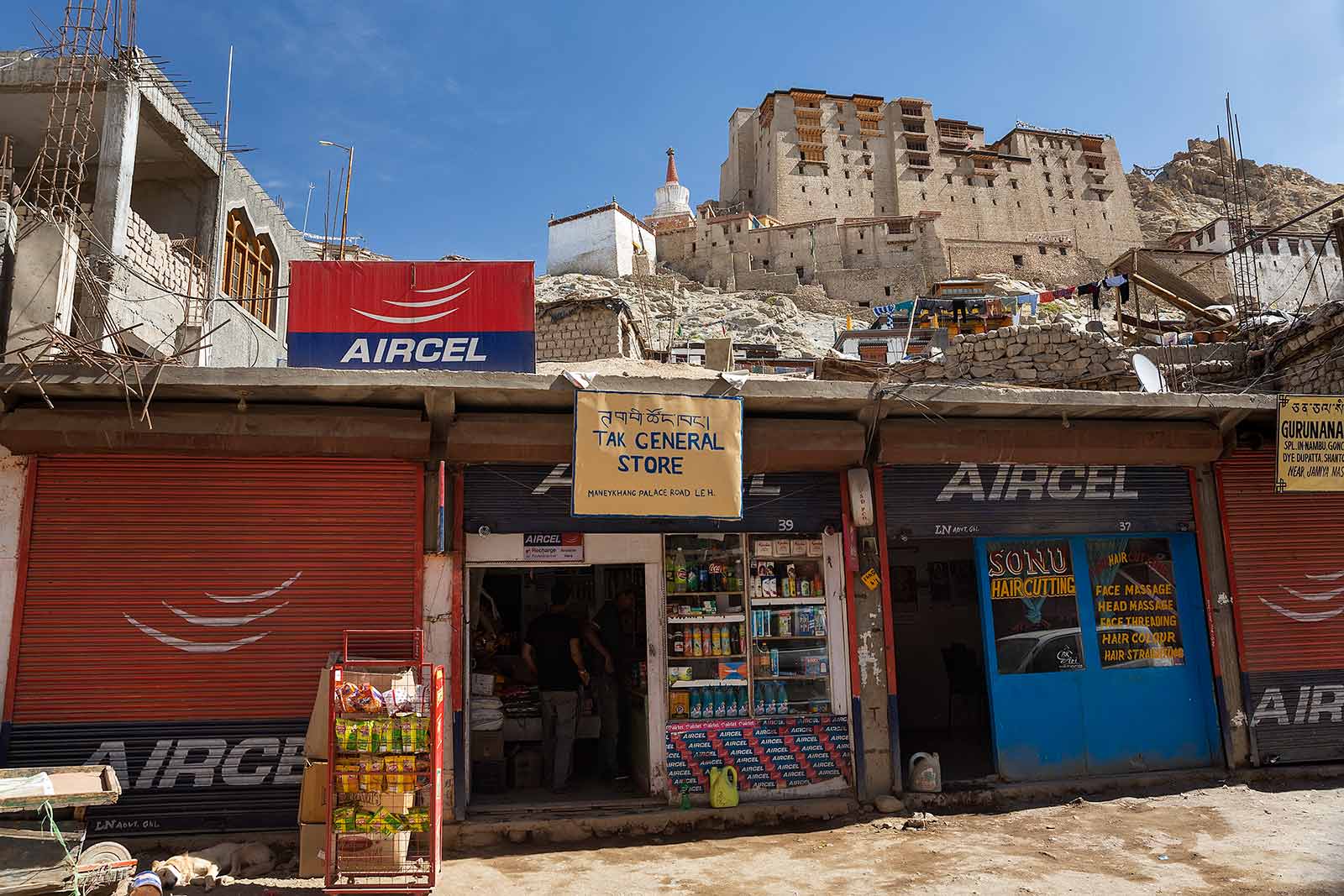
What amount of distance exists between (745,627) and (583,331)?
1330 centimetres

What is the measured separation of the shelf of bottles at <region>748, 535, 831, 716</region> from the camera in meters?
7.30

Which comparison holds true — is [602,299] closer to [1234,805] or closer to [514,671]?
[514,671]

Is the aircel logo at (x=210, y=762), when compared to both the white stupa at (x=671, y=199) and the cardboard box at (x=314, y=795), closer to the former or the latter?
the cardboard box at (x=314, y=795)

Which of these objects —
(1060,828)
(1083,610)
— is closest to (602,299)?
(1083,610)

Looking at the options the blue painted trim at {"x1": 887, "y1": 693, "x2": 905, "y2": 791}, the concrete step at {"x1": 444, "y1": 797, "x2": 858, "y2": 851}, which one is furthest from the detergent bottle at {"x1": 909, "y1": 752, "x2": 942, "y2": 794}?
the concrete step at {"x1": 444, "y1": 797, "x2": 858, "y2": 851}

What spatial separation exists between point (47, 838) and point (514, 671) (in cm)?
417

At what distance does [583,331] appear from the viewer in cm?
1962

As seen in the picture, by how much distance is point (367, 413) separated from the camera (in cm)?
660

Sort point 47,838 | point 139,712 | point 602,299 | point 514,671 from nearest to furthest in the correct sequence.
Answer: point 47,838, point 139,712, point 514,671, point 602,299

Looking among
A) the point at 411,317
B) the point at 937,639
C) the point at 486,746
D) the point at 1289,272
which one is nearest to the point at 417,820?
the point at 486,746

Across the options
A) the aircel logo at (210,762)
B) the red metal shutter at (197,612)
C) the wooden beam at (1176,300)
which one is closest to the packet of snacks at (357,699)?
the red metal shutter at (197,612)

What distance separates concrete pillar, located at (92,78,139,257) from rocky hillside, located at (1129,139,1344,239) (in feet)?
232

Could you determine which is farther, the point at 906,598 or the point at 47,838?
the point at 906,598

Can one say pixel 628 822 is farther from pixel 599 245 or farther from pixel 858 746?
pixel 599 245
